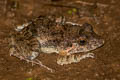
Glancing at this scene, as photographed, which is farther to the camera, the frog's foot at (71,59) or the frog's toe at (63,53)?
the frog's toe at (63,53)

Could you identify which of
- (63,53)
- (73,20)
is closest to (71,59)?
(63,53)

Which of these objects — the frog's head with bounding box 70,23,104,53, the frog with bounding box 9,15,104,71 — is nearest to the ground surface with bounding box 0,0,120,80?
the frog with bounding box 9,15,104,71

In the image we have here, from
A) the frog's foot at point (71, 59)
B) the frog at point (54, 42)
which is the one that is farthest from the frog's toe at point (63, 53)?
the frog's foot at point (71, 59)

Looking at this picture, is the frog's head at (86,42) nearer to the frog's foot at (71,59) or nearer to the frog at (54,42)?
the frog at (54,42)

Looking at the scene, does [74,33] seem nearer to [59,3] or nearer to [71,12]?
[71,12]

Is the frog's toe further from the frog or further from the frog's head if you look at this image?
the frog's head
